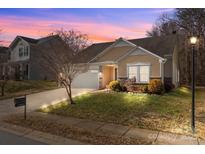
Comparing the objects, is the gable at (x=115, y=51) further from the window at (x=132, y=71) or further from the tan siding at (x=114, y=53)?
the window at (x=132, y=71)

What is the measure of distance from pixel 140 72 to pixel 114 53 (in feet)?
12.2

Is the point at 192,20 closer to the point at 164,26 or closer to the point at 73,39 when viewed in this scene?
the point at 164,26

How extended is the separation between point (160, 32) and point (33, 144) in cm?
3559

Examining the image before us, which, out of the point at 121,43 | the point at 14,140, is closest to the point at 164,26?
the point at 121,43

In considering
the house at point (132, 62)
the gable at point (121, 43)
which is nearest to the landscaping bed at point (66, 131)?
the house at point (132, 62)

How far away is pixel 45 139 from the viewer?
812cm

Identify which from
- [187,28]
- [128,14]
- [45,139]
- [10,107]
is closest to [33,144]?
[45,139]

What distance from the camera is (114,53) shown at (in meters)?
22.2

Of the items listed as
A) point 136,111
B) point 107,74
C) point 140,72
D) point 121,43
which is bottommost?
point 136,111

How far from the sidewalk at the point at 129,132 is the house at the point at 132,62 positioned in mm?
7626

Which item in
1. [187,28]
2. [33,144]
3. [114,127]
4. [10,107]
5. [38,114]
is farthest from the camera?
[187,28]

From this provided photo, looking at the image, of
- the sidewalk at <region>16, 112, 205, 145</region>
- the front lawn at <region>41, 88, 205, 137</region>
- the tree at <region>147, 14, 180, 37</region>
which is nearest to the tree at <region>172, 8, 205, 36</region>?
the tree at <region>147, 14, 180, 37</region>
